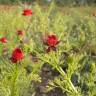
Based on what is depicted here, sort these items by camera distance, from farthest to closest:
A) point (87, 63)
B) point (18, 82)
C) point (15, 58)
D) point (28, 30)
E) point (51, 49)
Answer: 1. point (28, 30)
2. point (87, 63)
3. point (18, 82)
4. point (51, 49)
5. point (15, 58)

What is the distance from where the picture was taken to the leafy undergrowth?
114 inches

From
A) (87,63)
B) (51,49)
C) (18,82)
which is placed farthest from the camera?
(87,63)

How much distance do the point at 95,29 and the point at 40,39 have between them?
695 millimetres

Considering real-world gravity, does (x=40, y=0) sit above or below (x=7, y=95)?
below

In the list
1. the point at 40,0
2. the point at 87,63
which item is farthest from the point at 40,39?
the point at 40,0

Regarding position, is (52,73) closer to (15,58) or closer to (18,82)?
(18,82)

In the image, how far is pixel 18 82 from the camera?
10.2 ft

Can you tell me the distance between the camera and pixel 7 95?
2975mm

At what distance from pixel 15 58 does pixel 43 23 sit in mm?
2501

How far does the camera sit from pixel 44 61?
3.39 metres

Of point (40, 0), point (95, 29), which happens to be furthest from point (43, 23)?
point (40, 0)

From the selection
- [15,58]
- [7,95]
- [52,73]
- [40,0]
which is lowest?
[40,0]

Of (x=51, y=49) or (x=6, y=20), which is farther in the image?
(x=6, y=20)

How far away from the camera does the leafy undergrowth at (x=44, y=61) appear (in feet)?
9.51
